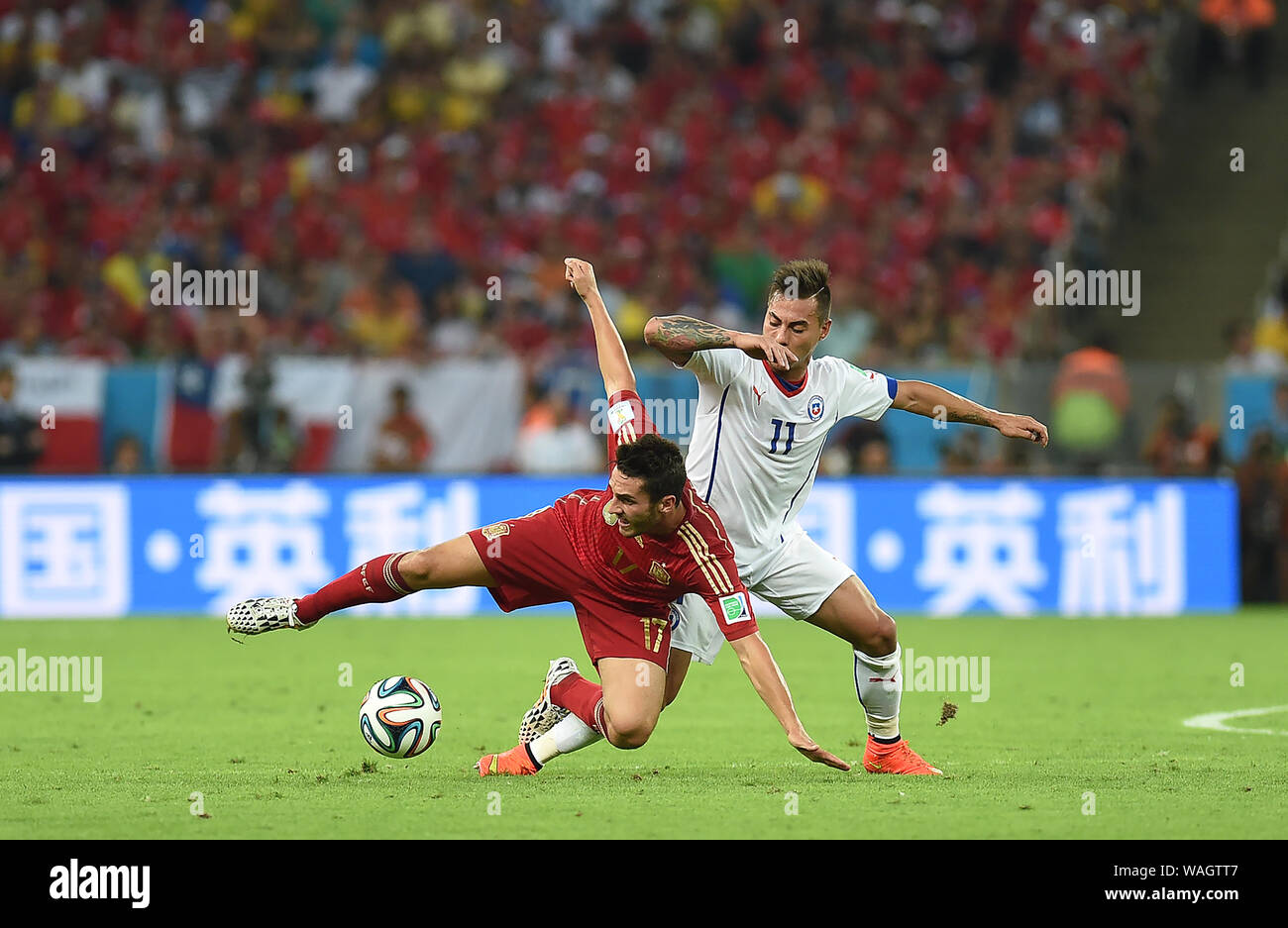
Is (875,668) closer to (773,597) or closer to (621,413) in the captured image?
(773,597)

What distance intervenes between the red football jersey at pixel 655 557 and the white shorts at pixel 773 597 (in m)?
0.21

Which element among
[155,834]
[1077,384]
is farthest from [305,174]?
[155,834]

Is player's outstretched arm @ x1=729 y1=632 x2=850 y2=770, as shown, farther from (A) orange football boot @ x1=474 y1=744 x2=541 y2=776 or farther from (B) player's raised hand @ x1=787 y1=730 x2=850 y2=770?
(A) orange football boot @ x1=474 y1=744 x2=541 y2=776

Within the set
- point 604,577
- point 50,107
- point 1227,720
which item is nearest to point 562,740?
point 604,577

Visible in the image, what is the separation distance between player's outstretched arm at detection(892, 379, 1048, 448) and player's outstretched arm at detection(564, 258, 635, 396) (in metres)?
1.27

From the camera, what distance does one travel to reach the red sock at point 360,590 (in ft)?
25.6

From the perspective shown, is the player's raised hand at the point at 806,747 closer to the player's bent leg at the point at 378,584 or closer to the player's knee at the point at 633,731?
the player's knee at the point at 633,731

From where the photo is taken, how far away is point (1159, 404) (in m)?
16.5

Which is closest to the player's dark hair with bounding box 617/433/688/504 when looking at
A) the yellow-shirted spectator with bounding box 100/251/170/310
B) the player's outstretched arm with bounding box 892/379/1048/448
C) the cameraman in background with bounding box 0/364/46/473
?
the player's outstretched arm with bounding box 892/379/1048/448

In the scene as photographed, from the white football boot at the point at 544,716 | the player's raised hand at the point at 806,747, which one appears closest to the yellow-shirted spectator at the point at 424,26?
the white football boot at the point at 544,716

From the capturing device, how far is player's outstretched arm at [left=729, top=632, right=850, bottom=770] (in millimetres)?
7045

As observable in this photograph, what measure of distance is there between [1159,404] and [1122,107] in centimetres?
671

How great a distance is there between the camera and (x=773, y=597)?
26.6 ft
